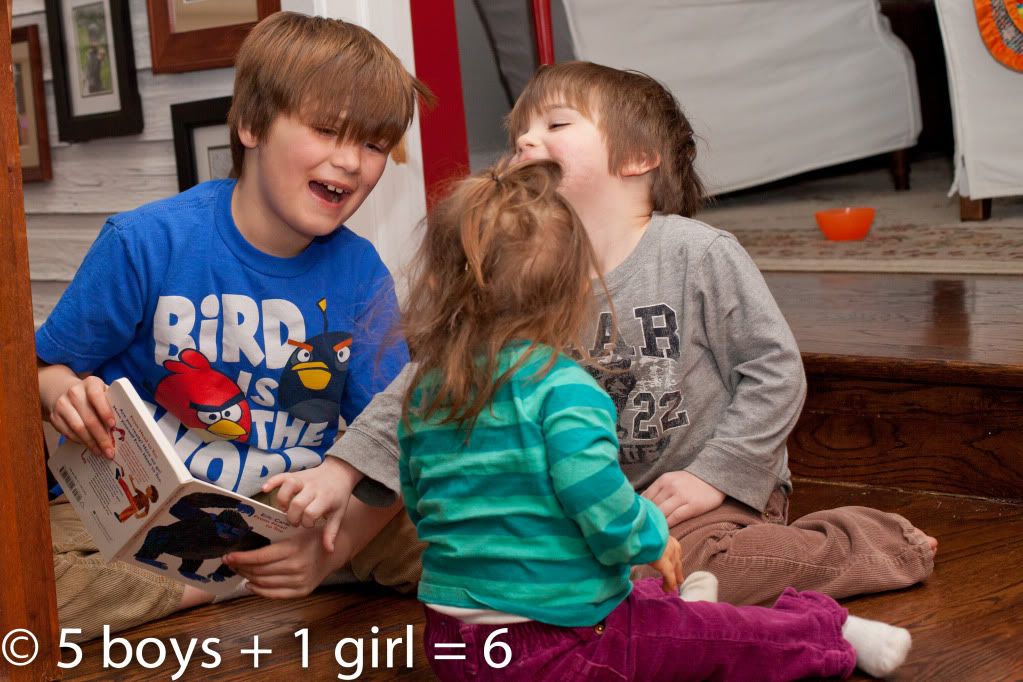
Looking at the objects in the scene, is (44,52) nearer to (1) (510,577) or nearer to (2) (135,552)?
(2) (135,552)

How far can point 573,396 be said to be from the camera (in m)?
0.98

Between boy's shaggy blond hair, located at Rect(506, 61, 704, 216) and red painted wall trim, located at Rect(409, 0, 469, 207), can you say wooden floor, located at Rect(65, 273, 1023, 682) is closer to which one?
boy's shaggy blond hair, located at Rect(506, 61, 704, 216)

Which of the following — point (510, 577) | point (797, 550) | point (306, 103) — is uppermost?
point (306, 103)

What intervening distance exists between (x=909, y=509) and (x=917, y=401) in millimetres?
165

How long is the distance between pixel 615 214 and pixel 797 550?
47 centimetres

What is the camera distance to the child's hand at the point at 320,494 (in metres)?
1.23

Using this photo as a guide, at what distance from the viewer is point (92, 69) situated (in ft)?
7.45

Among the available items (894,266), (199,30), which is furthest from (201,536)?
(894,266)

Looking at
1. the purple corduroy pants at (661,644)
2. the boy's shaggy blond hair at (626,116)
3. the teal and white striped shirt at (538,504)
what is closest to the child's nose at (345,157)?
the boy's shaggy blond hair at (626,116)

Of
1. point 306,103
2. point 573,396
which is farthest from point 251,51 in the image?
point 573,396

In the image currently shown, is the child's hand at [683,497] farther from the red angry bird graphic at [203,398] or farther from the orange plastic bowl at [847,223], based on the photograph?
the orange plastic bowl at [847,223]

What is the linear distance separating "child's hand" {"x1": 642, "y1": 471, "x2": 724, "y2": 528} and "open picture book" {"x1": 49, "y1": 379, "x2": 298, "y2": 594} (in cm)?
43

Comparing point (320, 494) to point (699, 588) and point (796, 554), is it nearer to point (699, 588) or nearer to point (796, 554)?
point (699, 588)

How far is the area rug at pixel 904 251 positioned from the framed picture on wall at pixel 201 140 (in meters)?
1.33
